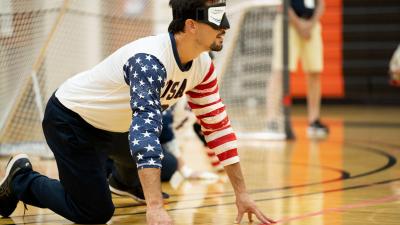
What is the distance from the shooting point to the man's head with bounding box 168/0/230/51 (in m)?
2.80

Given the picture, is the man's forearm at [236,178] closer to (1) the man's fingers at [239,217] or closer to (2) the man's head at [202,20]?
(1) the man's fingers at [239,217]

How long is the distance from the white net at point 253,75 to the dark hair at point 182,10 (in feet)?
11.8

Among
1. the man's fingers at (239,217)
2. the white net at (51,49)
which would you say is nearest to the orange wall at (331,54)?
the white net at (51,49)

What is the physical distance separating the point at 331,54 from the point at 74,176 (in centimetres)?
788

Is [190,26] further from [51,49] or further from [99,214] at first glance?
[51,49]

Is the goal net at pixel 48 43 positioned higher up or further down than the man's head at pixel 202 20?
further down

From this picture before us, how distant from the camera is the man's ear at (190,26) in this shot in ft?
9.27

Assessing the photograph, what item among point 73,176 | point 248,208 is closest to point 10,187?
point 73,176

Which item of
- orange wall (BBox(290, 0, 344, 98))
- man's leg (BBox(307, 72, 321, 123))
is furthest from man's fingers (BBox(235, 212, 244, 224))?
orange wall (BBox(290, 0, 344, 98))

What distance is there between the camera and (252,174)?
4617 mm

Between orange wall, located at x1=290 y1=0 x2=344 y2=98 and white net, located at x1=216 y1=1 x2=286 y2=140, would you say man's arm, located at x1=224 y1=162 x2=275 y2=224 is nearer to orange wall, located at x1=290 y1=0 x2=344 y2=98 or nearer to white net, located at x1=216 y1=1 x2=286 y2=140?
white net, located at x1=216 y1=1 x2=286 y2=140

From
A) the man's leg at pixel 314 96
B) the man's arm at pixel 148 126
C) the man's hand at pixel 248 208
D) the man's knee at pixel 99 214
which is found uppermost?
the man's arm at pixel 148 126

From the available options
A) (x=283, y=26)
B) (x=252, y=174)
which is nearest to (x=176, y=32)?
(x=252, y=174)

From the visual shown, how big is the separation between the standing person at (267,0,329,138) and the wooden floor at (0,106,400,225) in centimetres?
30
